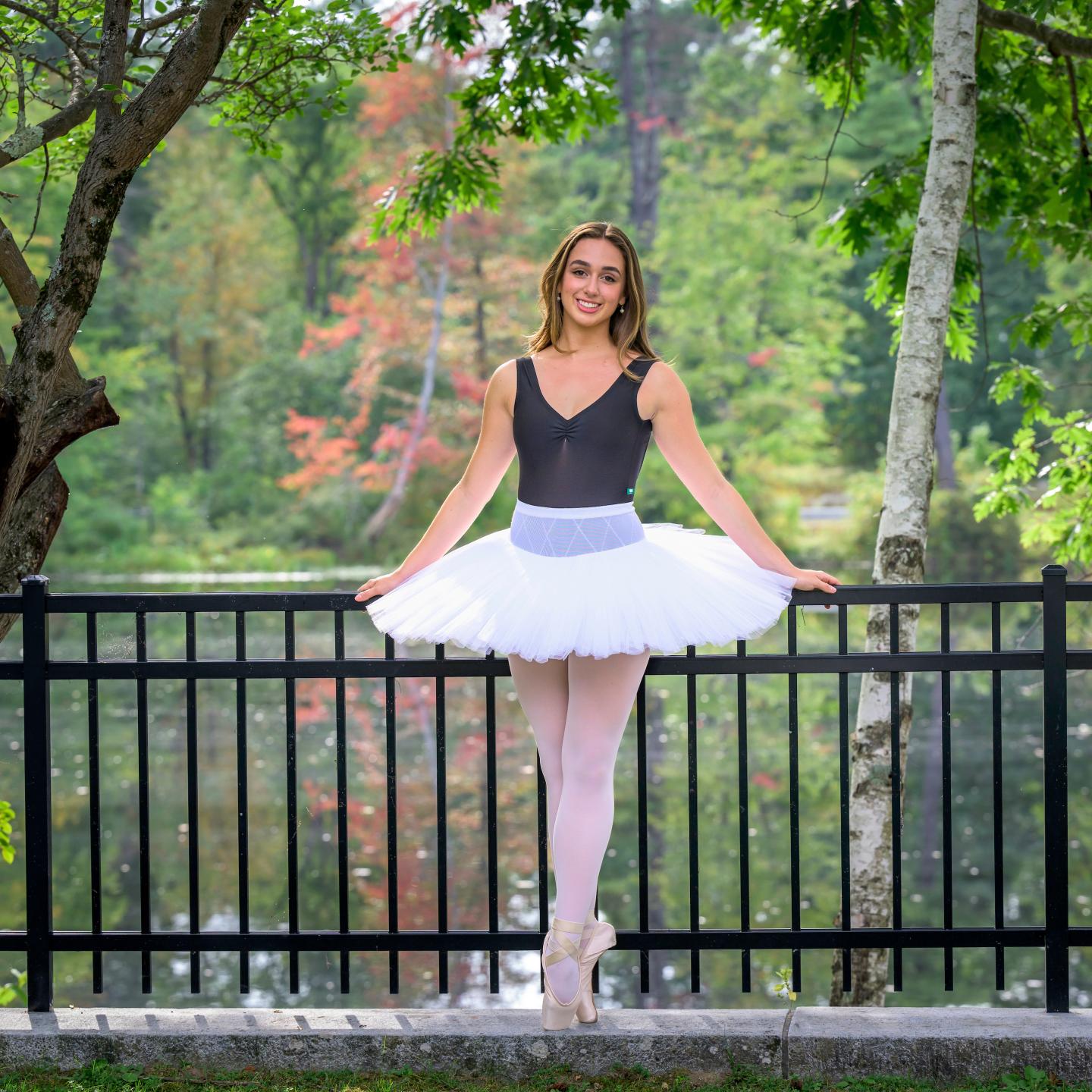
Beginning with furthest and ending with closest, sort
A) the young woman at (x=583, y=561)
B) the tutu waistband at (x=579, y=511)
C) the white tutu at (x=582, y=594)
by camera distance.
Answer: the tutu waistband at (x=579, y=511)
the young woman at (x=583, y=561)
the white tutu at (x=582, y=594)

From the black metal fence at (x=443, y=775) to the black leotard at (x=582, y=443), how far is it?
513 millimetres

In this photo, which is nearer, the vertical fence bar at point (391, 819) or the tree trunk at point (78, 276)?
the vertical fence bar at point (391, 819)

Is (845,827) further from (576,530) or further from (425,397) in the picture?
(425,397)

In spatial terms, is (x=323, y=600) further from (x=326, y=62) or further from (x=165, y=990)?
(x=165, y=990)

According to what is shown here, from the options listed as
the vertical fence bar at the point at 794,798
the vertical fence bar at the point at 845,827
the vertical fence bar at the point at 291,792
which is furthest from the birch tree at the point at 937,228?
the vertical fence bar at the point at 291,792

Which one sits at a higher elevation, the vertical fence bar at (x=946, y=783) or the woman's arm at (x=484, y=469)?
the woman's arm at (x=484, y=469)

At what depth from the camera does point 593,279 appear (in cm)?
309

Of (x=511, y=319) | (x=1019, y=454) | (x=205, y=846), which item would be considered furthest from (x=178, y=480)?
(x=1019, y=454)

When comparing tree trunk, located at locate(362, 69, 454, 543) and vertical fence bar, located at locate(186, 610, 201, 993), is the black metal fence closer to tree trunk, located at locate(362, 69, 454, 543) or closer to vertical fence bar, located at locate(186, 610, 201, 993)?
vertical fence bar, located at locate(186, 610, 201, 993)

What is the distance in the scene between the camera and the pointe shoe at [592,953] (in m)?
3.09

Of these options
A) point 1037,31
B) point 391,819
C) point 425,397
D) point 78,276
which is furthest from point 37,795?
point 425,397

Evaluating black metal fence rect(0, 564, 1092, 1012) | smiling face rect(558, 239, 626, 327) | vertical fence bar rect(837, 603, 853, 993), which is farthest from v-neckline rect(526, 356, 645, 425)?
vertical fence bar rect(837, 603, 853, 993)

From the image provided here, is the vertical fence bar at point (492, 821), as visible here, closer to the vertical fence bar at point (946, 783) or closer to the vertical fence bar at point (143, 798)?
the vertical fence bar at point (143, 798)

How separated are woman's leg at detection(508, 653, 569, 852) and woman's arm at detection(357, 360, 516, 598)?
34 cm
